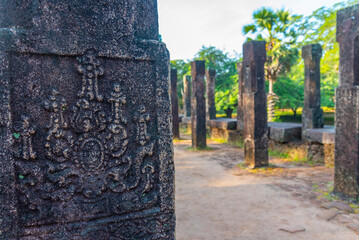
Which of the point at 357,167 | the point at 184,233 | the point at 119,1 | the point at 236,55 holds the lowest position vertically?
the point at 184,233

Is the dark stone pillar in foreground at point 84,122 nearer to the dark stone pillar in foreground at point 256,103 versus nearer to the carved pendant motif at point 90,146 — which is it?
the carved pendant motif at point 90,146

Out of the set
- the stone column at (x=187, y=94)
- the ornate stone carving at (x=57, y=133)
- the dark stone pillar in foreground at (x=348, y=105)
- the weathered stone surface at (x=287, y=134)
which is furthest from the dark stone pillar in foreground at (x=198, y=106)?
the ornate stone carving at (x=57, y=133)

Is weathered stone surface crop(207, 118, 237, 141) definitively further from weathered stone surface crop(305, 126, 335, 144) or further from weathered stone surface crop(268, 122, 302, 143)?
weathered stone surface crop(305, 126, 335, 144)

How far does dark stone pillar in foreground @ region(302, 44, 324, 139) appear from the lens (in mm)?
7246

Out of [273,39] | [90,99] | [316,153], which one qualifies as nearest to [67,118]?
[90,99]

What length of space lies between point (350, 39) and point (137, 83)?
3770 millimetres

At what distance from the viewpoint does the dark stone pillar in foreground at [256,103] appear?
622 centimetres

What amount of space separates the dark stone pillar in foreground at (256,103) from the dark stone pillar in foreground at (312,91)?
1740 millimetres

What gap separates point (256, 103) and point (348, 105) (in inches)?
93.8

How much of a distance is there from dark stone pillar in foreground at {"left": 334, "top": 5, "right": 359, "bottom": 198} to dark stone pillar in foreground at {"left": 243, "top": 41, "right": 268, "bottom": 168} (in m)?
2.17

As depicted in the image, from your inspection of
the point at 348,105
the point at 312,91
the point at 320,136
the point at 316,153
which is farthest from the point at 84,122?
the point at 312,91

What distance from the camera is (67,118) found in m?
1.40

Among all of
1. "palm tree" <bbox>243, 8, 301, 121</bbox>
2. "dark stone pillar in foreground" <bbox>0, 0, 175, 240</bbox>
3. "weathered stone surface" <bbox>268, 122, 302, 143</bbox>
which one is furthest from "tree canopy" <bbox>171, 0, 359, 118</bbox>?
"dark stone pillar in foreground" <bbox>0, 0, 175, 240</bbox>

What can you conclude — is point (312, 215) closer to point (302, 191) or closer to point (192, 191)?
point (302, 191)
